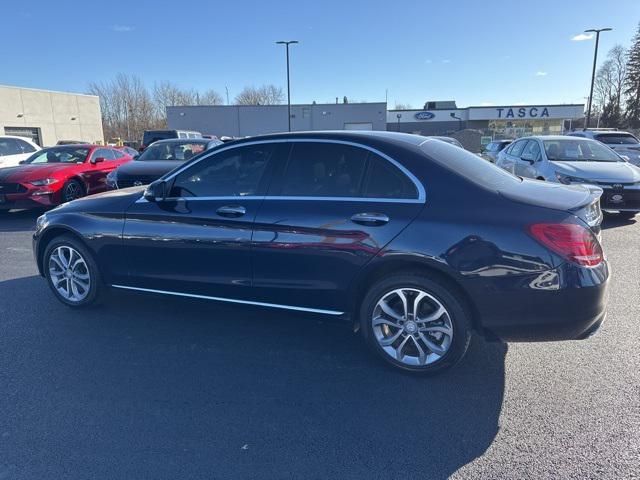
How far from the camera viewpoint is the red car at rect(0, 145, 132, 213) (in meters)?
8.83

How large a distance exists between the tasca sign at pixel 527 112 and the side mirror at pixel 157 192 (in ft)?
194

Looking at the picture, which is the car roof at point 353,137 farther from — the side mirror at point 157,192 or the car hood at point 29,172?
the car hood at point 29,172

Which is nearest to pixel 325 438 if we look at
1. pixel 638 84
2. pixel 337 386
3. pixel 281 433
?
pixel 281 433

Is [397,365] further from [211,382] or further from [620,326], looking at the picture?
[620,326]

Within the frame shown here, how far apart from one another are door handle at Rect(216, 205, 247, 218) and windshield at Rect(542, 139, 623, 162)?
748 centimetres

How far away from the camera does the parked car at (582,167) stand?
7698mm

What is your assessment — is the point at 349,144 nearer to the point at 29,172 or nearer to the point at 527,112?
the point at 29,172

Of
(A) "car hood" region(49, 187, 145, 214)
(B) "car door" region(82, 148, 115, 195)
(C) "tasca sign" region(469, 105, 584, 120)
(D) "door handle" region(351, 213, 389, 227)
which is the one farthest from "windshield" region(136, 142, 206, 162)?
(C) "tasca sign" region(469, 105, 584, 120)

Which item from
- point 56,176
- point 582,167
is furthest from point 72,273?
point 582,167

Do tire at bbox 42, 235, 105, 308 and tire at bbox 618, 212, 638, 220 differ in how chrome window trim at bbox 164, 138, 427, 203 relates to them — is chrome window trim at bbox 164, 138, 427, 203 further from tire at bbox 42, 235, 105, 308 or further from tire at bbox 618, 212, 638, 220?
tire at bbox 618, 212, 638, 220

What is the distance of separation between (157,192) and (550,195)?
3.21 metres

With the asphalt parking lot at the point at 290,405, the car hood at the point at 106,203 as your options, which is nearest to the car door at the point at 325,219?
the asphalt parking lot at the point at 290,405

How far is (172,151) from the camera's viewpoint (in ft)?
33.2

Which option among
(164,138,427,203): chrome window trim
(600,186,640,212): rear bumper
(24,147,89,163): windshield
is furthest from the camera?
(24,147,89,163): windshield
